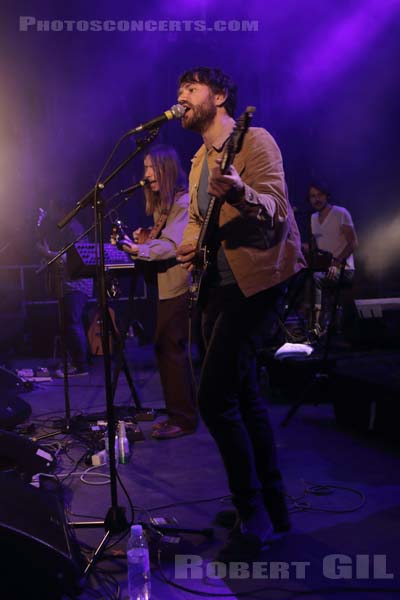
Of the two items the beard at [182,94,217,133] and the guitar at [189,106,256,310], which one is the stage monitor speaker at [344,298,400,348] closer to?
the guitar at [189,106,256,310]

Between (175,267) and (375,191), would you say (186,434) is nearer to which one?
(175,267)

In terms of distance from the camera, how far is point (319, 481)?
10.6 feet

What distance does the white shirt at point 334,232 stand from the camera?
21.5 feet

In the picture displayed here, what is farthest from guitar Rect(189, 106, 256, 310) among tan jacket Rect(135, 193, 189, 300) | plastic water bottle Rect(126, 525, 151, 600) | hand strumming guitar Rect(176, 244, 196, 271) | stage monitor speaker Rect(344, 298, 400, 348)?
stage monitor speaker Rect(344, 298, 400, 348)

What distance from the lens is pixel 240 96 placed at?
32.0 ft

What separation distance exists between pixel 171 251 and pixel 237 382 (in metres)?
1.85

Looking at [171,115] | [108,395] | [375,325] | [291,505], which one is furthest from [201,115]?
[375,325]

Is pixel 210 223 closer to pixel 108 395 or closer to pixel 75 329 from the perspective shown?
pixel 108 395

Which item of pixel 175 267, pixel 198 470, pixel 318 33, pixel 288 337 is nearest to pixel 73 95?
pixel 318 33

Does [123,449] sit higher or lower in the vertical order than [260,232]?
lower

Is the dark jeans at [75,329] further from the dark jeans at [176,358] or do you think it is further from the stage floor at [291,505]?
the dark jeans at [176,358]

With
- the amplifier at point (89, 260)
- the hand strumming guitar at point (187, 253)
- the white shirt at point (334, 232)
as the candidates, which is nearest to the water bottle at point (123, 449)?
the amplifier at point (89, 260)

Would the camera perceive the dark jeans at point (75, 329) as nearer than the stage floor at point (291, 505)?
No

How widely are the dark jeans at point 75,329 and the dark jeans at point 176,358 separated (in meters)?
2.76
